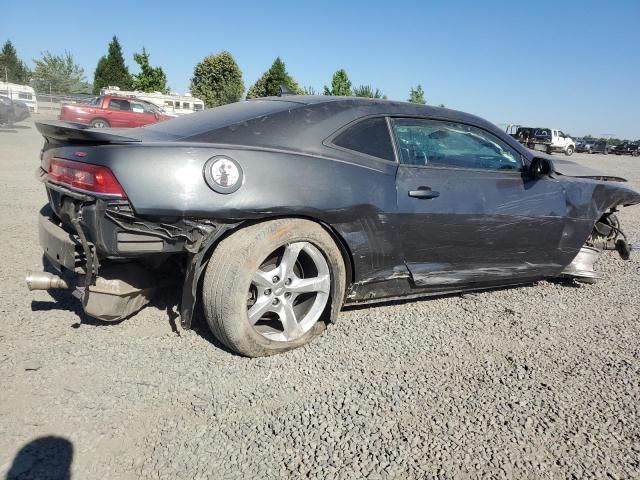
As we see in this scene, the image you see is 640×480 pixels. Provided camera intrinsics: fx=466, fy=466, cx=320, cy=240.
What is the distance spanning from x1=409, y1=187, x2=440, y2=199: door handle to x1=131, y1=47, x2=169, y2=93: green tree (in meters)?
41.8

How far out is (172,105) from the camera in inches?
1384

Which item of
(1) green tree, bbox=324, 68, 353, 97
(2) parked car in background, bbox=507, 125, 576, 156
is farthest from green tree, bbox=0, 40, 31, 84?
(2) parked car in background, bbox=507, 125, 576, 156

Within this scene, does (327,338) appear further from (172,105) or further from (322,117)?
(172,105)

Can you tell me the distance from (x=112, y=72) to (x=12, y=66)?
20108mm

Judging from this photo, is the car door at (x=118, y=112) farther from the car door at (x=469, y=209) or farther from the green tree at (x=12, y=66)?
the green tree at (x=12, y=66)

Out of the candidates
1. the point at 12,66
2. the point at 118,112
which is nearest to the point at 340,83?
the point at 118,112

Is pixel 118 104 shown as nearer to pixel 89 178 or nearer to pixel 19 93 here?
pixel 19 93

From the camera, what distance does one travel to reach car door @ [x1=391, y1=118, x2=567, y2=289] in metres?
3.03

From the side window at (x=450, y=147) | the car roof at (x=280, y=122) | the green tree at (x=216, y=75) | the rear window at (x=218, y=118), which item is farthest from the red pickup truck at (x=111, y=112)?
the green tree at (x=216, y=75)

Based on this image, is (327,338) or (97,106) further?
(97,106)

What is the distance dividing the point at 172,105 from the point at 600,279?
35240 millimetres

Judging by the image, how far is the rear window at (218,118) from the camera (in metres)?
2.67

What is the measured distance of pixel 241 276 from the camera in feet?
8.09

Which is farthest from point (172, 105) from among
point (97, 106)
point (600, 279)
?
point (600, 279)
